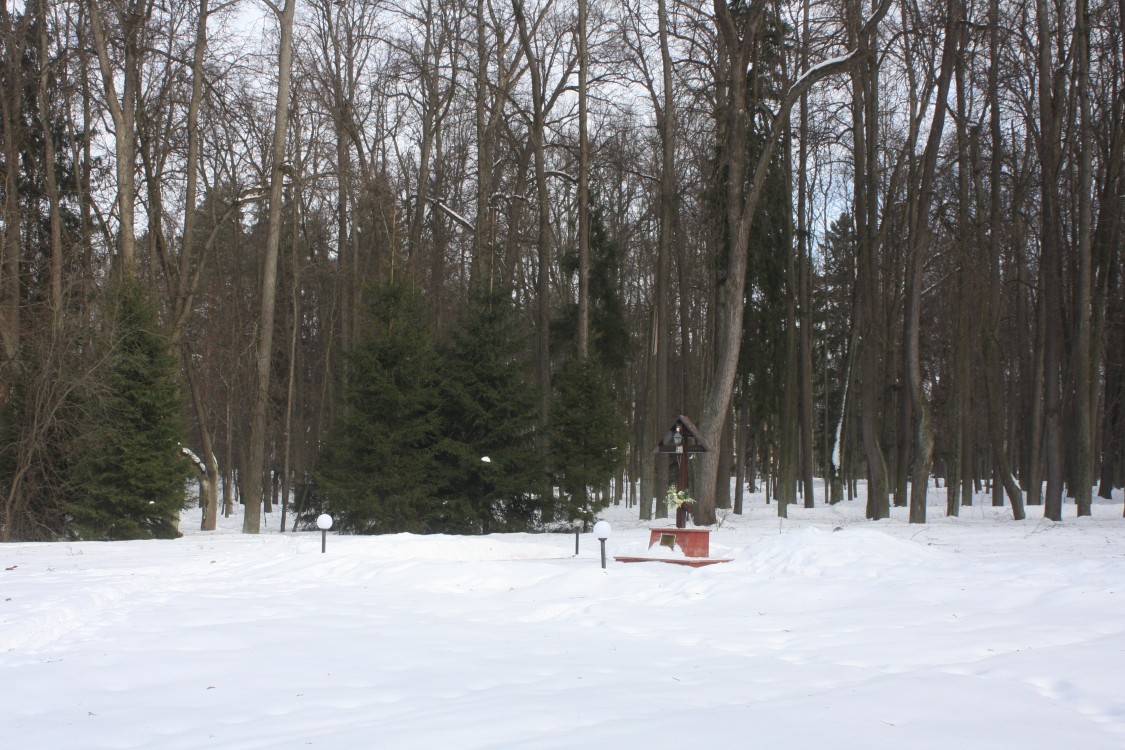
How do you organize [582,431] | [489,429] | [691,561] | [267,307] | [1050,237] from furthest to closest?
[582,431], [489,429], [1050,237], [267,307], [691,561]

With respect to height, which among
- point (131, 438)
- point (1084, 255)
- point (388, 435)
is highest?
point (1084, 255)

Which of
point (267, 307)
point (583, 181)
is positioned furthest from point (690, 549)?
point (583, 181)

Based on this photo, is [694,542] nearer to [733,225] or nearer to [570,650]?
[570,650]

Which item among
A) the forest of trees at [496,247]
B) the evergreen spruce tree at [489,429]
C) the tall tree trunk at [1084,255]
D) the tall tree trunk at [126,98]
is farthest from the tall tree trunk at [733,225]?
the tall tree trunk at [126,98]

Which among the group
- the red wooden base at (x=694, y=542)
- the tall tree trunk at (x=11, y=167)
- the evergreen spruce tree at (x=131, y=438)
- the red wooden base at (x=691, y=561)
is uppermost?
the tall tree trunk at (x=11, y=167)

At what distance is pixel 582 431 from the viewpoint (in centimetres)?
2191

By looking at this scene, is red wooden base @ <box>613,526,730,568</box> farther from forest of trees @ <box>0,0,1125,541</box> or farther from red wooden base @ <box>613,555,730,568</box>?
forest of trees @ <box>0,0,1125,541</box>

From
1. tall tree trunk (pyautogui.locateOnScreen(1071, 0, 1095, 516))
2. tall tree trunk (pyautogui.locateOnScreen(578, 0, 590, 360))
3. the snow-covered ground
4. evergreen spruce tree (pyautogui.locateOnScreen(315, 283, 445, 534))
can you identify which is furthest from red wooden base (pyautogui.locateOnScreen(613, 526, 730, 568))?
tall tree trunk (pyautogui.locateOnScreen(1071, 0, 1095, 516))

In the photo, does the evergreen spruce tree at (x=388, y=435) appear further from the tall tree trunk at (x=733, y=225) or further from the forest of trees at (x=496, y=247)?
the tall tree trunk at (x=733, y=225)

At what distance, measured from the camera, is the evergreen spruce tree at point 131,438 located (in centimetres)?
1681

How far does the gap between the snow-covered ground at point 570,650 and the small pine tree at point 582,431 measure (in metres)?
8.43

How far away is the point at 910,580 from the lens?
34.7ft

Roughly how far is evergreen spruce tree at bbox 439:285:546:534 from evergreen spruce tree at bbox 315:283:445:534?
0.42 m

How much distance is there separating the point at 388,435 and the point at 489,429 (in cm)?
239
